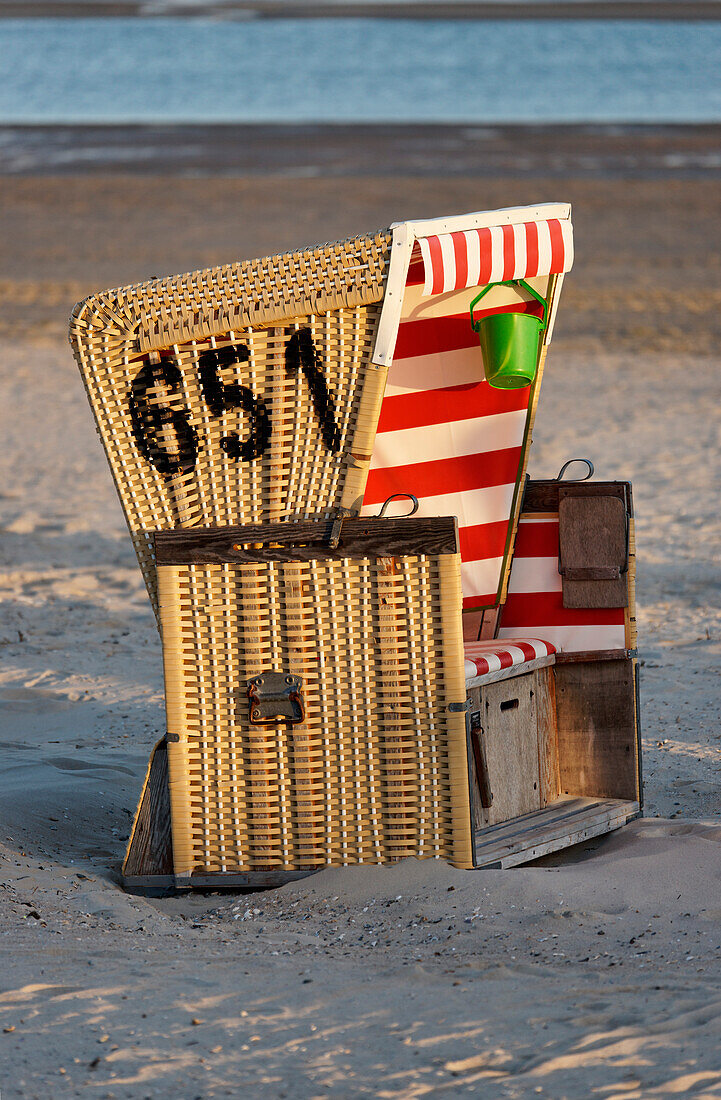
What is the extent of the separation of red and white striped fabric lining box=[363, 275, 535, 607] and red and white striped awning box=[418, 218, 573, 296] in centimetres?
36

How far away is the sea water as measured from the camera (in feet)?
89.4

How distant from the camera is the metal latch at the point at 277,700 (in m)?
3.23

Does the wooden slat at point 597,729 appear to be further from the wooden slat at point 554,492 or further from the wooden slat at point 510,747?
the wooden slat at point 554,492

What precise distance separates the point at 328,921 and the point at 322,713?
504mm

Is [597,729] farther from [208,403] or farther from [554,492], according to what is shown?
[208,403]

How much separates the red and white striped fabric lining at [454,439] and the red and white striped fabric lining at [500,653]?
0.25 metres

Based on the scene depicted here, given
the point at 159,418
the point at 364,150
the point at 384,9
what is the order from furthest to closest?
the point at 384,9 → the point at 364,150 → the point at 159,418

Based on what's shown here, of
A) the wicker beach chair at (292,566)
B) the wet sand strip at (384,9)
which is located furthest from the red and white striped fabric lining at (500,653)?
the wet sand strip at (384,9)

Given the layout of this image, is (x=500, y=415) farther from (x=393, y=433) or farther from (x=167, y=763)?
(x=167, y=763)

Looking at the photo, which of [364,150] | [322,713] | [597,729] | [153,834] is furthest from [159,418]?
[364,150]

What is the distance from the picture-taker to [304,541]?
3.23 m

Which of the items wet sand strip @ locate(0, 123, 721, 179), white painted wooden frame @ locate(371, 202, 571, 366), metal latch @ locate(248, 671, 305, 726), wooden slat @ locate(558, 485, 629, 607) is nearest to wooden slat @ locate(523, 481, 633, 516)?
wooden slat @ locate(558, 485, 629, 607)

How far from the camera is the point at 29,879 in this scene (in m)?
3.39

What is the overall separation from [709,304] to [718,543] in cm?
680
